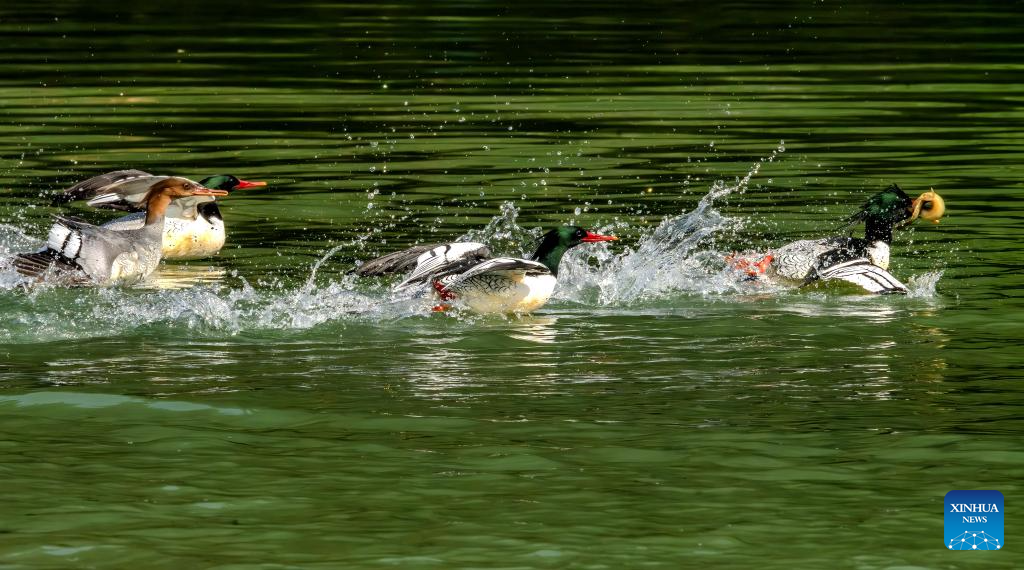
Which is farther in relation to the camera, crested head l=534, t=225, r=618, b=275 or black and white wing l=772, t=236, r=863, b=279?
black and white wing l=772, t=236, r=863, b=279

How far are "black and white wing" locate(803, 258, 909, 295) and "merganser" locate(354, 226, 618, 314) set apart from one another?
1.67m

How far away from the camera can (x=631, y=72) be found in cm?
2891

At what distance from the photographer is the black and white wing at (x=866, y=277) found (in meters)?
13.4

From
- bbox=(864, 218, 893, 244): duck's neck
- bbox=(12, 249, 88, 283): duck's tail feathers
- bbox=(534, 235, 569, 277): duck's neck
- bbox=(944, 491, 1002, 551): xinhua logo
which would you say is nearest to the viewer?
bbox=(944, 491, 1002, 551): xinhua logo

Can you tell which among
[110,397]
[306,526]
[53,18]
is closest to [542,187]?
[110,397]

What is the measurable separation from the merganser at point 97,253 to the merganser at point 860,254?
420 centimetres

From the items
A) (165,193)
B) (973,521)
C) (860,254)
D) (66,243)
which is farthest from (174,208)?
(973,521)

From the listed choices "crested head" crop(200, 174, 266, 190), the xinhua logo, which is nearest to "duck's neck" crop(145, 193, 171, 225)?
"crested head" crop(200, 174, 266, 190)

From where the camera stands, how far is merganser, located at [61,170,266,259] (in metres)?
15.6

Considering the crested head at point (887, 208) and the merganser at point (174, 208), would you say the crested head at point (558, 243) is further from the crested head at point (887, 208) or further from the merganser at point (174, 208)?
the merganser at point (174, 208)

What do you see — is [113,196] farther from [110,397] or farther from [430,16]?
[430,16]

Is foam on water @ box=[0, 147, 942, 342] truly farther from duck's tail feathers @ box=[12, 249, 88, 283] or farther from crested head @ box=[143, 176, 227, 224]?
crested head @ box=[143, 176, 227, 224]

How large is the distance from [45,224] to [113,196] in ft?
2.56

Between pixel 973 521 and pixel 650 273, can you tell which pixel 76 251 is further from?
pixel 973 521
